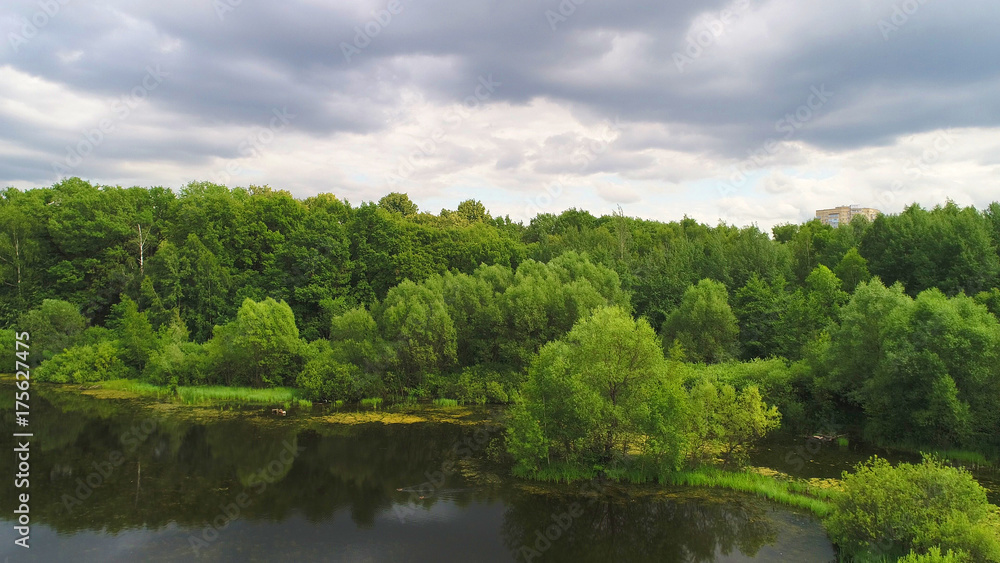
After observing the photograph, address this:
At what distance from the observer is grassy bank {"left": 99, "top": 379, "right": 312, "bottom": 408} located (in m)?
39.6

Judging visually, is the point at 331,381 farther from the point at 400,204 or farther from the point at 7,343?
the point at 400,204

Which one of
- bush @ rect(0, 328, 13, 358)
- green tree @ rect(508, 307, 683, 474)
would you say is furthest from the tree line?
bush @ rect(0, 328, 13, 358)

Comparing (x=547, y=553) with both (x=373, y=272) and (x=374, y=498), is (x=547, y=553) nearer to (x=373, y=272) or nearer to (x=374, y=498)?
(x=374, y=498)

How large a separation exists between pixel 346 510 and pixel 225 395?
72.4ft

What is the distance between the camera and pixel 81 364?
4500 centimetres

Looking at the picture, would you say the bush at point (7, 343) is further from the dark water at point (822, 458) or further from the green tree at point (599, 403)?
the dark water at point (822, 458)

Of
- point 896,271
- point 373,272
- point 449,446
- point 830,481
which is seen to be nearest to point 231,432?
point 449,446

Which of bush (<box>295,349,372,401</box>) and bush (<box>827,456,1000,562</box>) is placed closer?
bush (<box>827,456,1000,562</box>)

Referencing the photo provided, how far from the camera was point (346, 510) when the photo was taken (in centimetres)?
2262

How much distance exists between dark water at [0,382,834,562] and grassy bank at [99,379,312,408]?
310 inches

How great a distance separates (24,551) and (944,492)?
29.0 metres

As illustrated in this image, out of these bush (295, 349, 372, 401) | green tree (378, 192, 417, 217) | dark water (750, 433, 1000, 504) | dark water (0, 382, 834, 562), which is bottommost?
dark water (0, 382, 834, 562)

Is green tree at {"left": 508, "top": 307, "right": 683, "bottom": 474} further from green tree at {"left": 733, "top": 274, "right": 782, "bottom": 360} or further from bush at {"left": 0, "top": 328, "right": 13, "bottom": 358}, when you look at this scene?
bush at {"left": 0, "top": 328, "right": 13, "bottom": 358}

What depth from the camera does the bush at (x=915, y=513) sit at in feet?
50.5
